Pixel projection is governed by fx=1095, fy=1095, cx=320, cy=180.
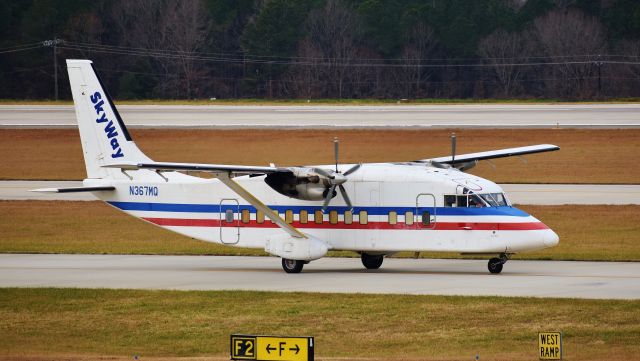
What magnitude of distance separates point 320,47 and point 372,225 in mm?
77534

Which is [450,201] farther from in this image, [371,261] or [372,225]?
[371,261]

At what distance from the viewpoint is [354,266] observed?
34188 millimetres

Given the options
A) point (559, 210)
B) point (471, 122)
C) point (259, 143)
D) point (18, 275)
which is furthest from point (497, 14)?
point (18, 275)

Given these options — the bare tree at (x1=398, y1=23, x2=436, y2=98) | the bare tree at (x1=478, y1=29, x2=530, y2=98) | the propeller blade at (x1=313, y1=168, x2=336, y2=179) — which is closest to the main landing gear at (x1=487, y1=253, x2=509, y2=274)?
the propeller blade at (x1=313, y1=168, x2=336, y2=179)

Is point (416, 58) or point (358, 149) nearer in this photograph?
point (358, 149)

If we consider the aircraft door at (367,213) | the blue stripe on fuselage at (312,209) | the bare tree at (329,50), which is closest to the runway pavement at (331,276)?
the aircraft door at (367,213)

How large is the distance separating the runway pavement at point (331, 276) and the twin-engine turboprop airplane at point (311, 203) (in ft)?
2.88

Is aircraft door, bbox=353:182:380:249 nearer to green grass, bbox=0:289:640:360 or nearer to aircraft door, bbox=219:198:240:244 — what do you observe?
aircraft door, bbox=219:198:240:244

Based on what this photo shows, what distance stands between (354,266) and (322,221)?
8.88ft

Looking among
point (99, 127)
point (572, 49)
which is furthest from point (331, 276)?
point (572, 49)

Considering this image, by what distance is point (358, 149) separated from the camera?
226 feet

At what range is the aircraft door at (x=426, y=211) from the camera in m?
31.0

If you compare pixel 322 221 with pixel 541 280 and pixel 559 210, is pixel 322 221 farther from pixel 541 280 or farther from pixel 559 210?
pixel 559 210

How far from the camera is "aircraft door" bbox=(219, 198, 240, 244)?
33062mm
